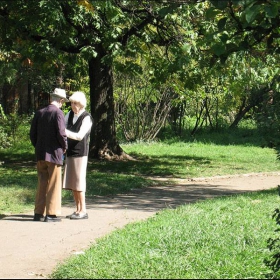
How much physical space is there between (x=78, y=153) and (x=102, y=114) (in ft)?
30.2

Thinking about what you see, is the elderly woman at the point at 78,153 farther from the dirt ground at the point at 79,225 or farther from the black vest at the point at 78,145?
the dirt ground at the point at 79,225

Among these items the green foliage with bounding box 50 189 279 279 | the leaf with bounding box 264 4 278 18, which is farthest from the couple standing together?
the leaf with bounding box 264 4 278 18

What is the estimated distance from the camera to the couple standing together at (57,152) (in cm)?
1036

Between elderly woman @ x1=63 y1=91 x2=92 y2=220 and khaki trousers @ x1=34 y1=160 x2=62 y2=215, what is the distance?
25 centimetres

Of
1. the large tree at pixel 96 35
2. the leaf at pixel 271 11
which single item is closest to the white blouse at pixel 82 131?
the large tree at pixel 96 35

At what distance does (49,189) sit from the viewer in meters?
10.5

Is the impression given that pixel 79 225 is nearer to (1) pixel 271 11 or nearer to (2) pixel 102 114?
(1) pixel 271 11

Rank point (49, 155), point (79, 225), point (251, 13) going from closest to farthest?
point (251, 13) < point (79, 225) < point (49, 155)

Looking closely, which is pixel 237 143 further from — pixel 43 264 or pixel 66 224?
pixel 43 264

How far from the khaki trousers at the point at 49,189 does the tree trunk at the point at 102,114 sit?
9.05 m

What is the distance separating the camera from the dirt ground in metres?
7.63

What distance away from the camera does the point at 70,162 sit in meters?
10.7

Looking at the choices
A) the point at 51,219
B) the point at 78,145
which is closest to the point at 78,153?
the point at 78,145

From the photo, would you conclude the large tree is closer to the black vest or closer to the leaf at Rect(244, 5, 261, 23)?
the black vest
